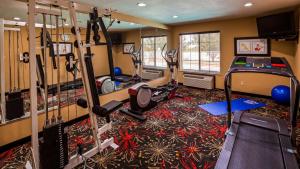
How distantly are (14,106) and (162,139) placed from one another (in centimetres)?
265

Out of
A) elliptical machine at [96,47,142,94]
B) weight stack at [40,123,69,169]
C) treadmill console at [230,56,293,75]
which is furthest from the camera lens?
elliptical machine at [96,47,142,94]

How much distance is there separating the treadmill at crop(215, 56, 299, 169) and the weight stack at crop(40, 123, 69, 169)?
1885 mm

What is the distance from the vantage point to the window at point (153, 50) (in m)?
6.23

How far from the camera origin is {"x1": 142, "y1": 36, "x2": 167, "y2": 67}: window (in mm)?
6230

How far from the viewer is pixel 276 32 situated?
4664mm

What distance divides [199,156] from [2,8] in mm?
3863

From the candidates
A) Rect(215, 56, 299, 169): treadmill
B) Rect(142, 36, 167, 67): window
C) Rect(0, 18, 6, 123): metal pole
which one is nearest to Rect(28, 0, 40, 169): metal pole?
Rect(0, 18, 6, 123): metal pole

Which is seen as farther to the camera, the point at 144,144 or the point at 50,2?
the point at 144,144

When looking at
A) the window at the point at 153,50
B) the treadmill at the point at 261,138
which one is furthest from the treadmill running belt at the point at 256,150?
the window at the point at 153,50

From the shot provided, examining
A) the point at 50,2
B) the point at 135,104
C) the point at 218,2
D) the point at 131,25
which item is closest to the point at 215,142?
the point at 135,104

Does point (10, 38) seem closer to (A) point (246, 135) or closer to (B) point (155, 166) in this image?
(B) point (155, 166)

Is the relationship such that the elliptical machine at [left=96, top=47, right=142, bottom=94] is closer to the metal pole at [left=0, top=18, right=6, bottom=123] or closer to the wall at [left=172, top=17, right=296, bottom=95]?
the metal pole at [left=0, top=18, right=6, bottom=123]

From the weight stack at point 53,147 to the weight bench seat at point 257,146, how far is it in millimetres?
1892

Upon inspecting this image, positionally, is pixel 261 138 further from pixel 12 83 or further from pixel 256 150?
pixel 12 83
